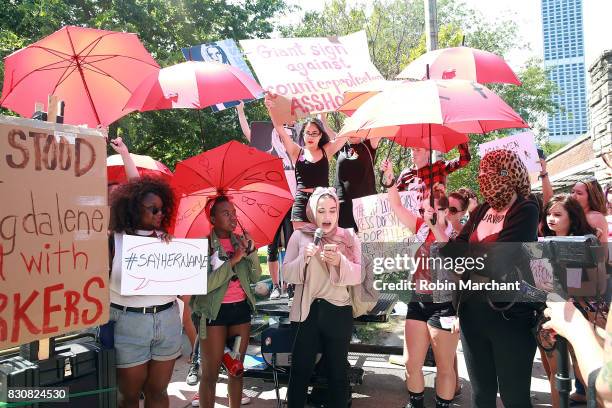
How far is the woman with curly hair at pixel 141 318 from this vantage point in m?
2.85

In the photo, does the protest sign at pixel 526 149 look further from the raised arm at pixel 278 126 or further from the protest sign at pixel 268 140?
the protest sign at pixel 268 140

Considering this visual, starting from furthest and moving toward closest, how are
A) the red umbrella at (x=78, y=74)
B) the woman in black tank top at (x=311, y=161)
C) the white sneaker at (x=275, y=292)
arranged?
1. the white sneaker at (x=275, y=292)
2. the woman in black tank top at (x=311, y=161)
3. the red umbrella at (x=78, y=74)

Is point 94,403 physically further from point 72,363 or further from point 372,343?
point 372,343

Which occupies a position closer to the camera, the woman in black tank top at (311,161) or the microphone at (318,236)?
the microphone at (318,236)

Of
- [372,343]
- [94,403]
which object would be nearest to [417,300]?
[372,343]

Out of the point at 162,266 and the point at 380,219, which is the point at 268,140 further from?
the point at 162,266

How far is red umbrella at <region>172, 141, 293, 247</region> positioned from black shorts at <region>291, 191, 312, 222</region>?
0.66m

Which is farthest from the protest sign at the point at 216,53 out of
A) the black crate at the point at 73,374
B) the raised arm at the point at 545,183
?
the black crate at the point at 73,374

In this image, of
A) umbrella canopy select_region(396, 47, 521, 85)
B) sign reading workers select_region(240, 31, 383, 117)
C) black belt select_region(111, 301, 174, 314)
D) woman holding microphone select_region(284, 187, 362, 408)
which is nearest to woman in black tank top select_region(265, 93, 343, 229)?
sign reading workers select_region(240, 31, 383, 117)

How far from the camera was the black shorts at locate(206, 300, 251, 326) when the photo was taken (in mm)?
3533

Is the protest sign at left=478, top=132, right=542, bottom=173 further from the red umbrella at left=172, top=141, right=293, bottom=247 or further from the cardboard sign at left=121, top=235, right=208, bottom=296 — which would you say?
the cardboard sign at left=121, top=235, right=208, bottom=296

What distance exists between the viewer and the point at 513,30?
24656mm

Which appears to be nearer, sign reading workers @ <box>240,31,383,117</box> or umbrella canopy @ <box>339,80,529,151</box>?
umbrella canopy @ <box>339,80,529,151</box>

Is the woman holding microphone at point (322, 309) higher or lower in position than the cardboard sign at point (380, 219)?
lower
